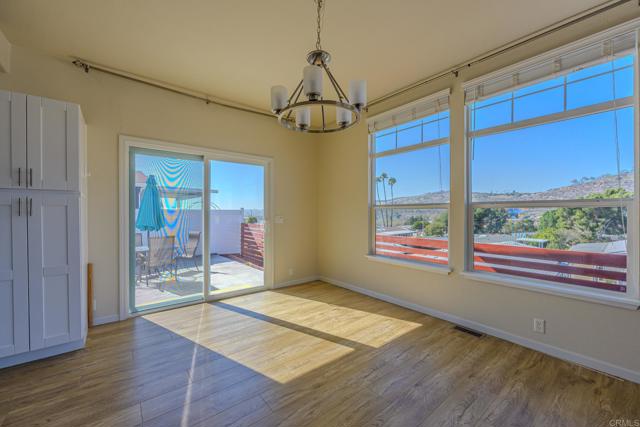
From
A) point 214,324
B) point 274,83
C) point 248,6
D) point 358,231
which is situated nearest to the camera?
point 248,6

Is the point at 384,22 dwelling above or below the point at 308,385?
above

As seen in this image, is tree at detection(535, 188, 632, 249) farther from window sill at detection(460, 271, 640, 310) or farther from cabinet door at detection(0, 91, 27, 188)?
cabinet door at detection(0, 91, 27, 188)

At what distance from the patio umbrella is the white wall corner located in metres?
1.52

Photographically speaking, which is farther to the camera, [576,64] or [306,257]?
[306,257]

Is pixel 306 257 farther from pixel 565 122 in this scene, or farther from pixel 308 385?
pixel 565 122

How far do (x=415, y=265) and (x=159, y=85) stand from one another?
12.8ft

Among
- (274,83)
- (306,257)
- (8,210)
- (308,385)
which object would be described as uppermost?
(274,83)

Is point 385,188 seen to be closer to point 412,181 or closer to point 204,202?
point 412,181

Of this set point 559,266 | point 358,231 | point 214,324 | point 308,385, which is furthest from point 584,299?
point 214,324

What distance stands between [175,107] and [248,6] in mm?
1948

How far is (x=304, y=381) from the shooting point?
6.95 feet

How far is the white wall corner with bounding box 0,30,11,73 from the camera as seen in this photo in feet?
8.39

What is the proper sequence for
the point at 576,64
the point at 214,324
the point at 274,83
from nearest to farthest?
the point at 576,64
the point at 214,324
the point at 274,83

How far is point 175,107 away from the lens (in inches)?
143
